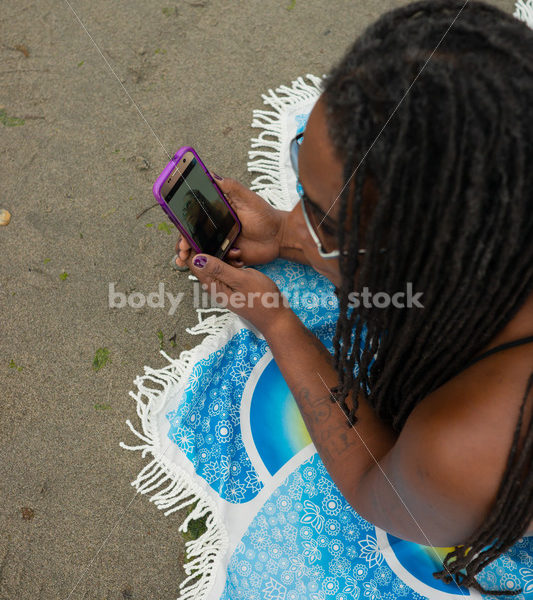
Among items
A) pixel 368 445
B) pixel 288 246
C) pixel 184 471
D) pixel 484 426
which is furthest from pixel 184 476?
pixel 484 426

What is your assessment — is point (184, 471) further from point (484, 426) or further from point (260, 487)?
point (484, 426)

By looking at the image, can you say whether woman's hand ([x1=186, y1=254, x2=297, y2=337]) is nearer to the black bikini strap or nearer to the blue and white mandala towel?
the blue and white mandala towel

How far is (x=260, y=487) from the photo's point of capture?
1.77 m

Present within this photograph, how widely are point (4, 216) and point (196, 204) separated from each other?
1.03 meters

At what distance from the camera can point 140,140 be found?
251 cm

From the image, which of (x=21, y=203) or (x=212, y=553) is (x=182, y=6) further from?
(x=212, y=553)

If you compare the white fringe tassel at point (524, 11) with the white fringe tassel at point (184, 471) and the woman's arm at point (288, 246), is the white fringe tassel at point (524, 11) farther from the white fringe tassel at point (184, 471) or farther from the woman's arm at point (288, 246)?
the woman's arm at point (288, 246)

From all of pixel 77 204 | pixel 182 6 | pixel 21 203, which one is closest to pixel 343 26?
pixel 182 6

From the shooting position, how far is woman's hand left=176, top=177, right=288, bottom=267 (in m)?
2.08

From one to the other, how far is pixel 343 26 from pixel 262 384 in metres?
2.07

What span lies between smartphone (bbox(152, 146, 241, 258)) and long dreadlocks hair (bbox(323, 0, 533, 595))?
0.82 m

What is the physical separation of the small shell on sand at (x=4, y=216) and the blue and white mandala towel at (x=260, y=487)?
0.98 m

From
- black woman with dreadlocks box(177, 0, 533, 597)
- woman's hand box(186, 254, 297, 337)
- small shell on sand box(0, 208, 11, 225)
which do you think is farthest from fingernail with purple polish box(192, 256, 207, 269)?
small shell on sand box(0, 208, 11, 225)

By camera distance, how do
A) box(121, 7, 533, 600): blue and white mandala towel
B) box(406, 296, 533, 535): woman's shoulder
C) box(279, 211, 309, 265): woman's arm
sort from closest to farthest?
box(406, 296, 533, 535): woman's shoulder, box(121, 7, 533, 600): blue and white mandala towel, box(279, 211, 309, 265): woman's arm
